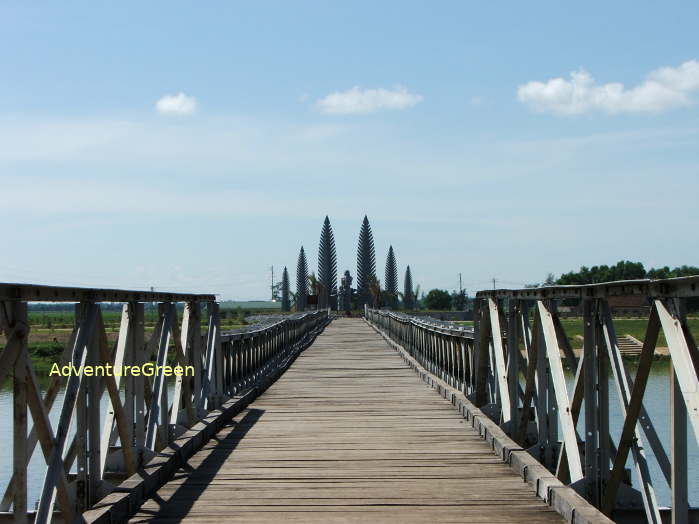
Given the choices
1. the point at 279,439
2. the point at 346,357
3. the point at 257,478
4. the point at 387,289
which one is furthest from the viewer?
the point at 387,289

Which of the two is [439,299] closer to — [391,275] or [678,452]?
[391,275]

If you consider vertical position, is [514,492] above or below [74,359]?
below

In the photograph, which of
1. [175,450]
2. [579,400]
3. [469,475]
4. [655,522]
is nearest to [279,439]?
[175,450]

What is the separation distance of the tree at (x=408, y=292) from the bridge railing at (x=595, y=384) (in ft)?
335

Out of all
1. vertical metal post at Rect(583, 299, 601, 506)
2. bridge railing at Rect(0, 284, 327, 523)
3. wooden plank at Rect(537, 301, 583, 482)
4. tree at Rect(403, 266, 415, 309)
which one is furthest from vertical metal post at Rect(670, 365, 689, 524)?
tree at Rect(403, 266, 415, 309)

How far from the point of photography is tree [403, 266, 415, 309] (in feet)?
366

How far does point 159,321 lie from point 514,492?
3040 millimetres

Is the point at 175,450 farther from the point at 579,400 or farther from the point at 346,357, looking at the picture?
the point at 346,357

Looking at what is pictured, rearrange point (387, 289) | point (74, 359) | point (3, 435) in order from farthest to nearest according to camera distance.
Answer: point (387, 289), point (3, 435), point (74, 359)

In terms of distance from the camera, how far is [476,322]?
9.58m

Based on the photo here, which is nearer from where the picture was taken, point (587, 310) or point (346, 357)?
point (587, 310)

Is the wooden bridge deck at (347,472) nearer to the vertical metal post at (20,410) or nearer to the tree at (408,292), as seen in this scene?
the vertical metal post at (20,410)

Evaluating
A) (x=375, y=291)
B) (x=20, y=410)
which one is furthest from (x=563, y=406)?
(x=375, y=291)

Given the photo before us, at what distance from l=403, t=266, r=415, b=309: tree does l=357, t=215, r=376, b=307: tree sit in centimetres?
1848
